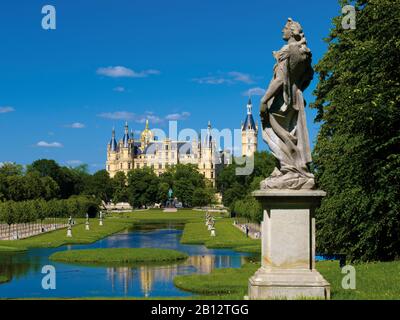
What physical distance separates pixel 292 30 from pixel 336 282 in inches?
255

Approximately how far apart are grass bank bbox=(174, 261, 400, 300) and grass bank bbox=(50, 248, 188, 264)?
641cm

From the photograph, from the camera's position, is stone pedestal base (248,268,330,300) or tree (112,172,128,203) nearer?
stone pedestal base (248,268,330,300)

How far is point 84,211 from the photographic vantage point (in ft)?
297

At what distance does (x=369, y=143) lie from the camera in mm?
19953

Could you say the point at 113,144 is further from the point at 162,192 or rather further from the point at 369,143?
the point at 369,143

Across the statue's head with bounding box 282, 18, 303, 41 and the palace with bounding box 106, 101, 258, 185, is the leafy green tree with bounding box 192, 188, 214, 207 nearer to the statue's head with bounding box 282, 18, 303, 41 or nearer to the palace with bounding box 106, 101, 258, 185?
the palace with bounding box 106, 101, 258, 185

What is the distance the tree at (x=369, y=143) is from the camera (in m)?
19.1

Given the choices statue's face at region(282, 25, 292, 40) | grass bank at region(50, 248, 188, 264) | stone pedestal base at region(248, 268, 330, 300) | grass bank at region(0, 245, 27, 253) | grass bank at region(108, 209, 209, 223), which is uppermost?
statue's face at region(282, 25, 292, 40)

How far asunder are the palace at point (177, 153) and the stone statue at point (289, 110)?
155190 millimetres

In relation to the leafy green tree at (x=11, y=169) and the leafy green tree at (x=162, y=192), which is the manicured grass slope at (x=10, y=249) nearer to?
the leafy green tree at (x=11, y=169)

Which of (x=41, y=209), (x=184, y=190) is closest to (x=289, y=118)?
(x=41, y=209)

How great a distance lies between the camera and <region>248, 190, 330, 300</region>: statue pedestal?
33.7 ft

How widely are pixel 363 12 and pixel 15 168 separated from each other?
89.7 meters

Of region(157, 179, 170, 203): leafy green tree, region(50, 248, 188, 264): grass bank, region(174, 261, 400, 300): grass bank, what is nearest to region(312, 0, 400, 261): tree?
region(174, 261, 400, 300): grass bank
